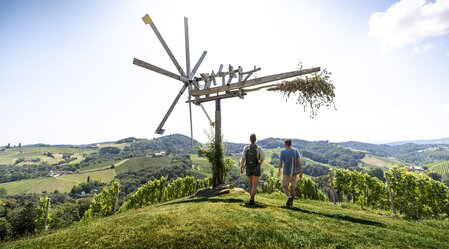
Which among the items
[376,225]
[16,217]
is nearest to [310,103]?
[376,225]

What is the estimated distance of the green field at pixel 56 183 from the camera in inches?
5379

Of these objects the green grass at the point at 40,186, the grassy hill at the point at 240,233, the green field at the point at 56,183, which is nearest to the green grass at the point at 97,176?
the green field at the point at 56,183

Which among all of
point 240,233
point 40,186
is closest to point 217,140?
point 240,233

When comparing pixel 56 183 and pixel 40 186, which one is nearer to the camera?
pixel 40 186

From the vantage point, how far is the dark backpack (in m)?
10.1

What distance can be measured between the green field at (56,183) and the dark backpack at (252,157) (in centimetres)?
15647

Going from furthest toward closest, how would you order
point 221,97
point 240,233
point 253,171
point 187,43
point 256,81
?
point 187,43, point 221,97, point 256,81, point 253,171, point 240,233

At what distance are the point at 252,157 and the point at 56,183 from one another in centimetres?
17098

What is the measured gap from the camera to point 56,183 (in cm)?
14400

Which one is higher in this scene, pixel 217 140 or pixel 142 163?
pixel 217 140

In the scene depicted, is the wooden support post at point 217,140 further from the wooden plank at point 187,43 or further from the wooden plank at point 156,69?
the wooden plank at point 187,43

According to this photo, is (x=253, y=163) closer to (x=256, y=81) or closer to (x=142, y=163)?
(x=256, y=81)

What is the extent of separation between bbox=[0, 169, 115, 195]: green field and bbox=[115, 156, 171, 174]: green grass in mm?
7318

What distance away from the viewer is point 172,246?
555 centimetres
